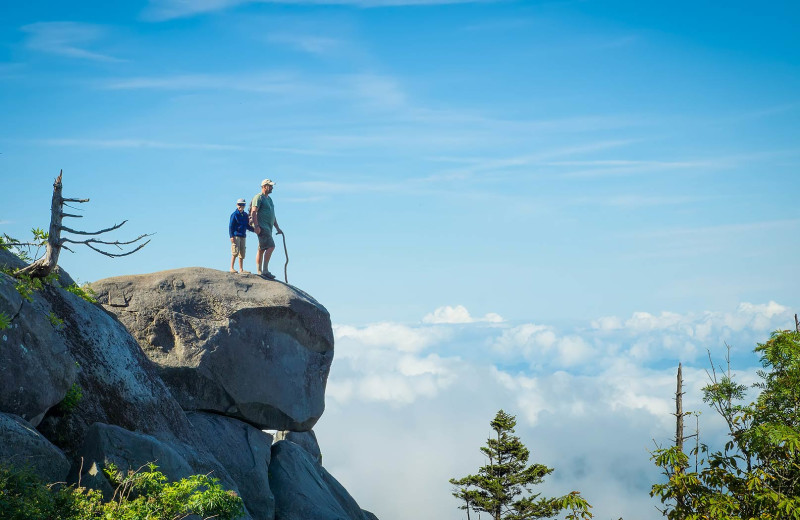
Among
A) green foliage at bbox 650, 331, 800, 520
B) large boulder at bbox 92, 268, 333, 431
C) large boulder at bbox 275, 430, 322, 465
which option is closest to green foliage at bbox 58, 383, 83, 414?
large boulder at bbox 92, 268, 333, 431

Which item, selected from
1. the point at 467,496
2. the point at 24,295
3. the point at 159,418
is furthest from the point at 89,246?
the point at 467,496

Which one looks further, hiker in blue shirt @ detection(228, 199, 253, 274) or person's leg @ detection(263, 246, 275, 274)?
person's leg @ detection(263, 246, 275, 274)

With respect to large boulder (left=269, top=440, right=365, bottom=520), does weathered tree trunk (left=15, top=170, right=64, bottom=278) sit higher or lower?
higher

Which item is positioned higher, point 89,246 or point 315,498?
point 89,246

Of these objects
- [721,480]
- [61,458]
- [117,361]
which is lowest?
[61,458]

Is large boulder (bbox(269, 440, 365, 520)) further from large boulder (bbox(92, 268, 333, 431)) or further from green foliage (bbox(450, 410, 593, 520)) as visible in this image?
green foliage (bbox(450, 410, 593, 520))

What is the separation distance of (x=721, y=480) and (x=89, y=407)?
14597 mm

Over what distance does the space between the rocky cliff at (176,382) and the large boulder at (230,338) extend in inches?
1.7

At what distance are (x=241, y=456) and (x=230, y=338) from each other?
3.76 m

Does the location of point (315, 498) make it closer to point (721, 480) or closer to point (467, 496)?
point (721, 480)

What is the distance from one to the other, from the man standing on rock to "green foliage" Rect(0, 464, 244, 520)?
44.6ft

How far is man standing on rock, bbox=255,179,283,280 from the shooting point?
87.8 feet

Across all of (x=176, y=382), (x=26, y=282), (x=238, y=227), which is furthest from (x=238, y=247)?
(x=26, y=282)

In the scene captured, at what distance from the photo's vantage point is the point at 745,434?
626 inches
